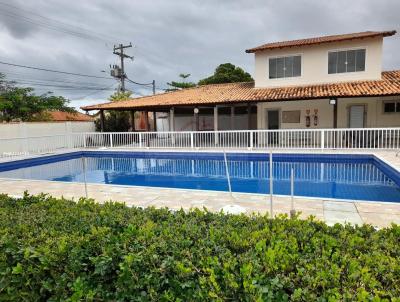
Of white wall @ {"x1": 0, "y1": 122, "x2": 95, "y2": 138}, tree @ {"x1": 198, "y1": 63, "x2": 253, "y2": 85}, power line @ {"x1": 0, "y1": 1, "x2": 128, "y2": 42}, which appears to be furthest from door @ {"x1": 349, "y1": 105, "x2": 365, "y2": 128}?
power line @ {"x1": 0, "y1": 1, "x2": 128, "y2": 42}

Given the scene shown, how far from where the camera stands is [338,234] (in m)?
2.64

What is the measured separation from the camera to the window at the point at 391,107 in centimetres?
1655

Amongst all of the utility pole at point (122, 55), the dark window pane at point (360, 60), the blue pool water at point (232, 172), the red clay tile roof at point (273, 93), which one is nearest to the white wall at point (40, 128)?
the red clay tile roof at point (273, 93)

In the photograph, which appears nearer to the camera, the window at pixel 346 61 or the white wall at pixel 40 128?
the window at pixel 346 61

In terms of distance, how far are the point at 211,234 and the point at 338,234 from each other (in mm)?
1152

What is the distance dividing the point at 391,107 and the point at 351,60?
356cm

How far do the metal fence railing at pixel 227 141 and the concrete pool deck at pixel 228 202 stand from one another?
566cm

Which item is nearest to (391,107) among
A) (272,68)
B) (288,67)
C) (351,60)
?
(351,60)

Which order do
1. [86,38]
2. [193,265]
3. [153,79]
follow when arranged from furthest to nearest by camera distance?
[153,79], [86,38], [193,265]

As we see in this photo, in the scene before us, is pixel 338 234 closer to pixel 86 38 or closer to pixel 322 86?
pixel 322 86

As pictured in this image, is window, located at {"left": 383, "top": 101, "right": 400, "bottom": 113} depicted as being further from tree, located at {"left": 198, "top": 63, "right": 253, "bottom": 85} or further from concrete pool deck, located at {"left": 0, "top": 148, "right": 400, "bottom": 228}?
tree, located at {"left": 198, "top": 63, "right": 253, "bottom": 85}

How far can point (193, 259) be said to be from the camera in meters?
2.26

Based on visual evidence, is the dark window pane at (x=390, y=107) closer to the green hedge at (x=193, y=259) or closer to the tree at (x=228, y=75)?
the green hedge at (x=193, y=259)

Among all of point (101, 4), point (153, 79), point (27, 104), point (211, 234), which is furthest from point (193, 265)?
point (153, 79)
